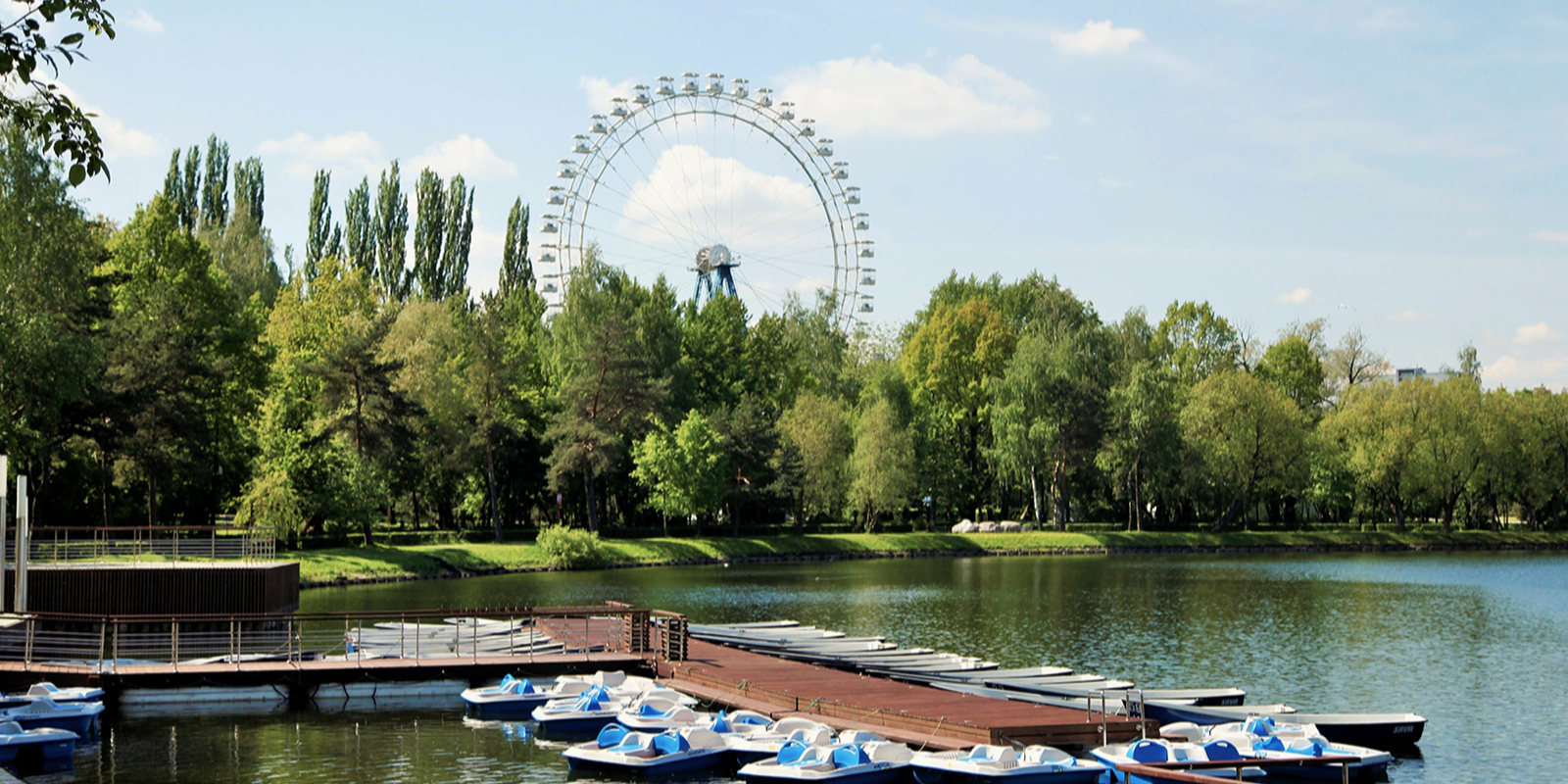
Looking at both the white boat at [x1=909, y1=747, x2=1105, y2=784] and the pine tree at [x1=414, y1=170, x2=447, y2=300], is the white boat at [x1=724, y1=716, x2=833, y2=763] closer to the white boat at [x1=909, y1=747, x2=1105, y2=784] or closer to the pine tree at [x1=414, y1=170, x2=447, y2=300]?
the white boat at [x1=909, y1=747, x2=1105, y2=784]

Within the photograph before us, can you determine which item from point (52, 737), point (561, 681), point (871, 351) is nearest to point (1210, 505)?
point (871, 351)

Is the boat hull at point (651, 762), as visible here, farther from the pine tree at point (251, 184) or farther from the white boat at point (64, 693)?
the pine tree at point (251, 184)

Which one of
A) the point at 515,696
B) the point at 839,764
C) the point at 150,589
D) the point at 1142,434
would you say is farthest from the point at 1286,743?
the point at 1142,434

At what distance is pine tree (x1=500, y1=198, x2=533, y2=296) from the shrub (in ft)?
140

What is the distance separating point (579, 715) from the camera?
876 inches

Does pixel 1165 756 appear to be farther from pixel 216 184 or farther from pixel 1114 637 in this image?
pixel 216 184

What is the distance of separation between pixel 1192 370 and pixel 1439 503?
17246 mm

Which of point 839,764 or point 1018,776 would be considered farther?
point 839,764

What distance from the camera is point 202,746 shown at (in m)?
21.3

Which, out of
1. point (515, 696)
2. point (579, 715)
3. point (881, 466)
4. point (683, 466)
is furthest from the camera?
point (881, 466)

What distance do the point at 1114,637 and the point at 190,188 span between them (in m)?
76.7

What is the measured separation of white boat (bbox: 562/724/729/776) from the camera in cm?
1905

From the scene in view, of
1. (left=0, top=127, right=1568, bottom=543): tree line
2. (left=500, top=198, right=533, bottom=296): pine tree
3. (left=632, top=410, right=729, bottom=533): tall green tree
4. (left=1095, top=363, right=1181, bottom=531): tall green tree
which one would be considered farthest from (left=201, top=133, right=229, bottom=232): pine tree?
(left=1095, top=363, right=1181, bottom=531): tall green tree

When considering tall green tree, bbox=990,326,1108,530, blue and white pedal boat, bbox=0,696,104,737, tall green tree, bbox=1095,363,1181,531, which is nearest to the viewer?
blue and white pedal boat, bbox=0,696,104,737
